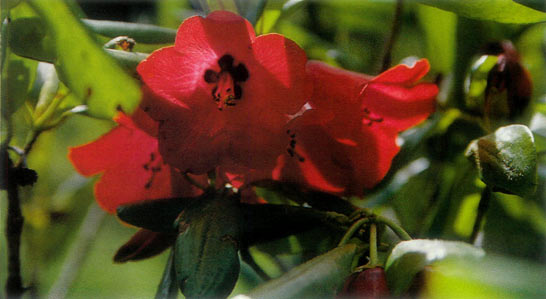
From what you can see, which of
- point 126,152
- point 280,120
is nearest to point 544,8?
point 280,120

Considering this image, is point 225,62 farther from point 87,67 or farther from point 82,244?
point 82,244

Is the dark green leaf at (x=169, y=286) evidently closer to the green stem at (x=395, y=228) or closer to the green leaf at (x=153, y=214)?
the green leaf at (x=153, y=214)

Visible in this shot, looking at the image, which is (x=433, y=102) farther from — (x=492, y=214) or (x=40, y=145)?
(x=40, y=145)

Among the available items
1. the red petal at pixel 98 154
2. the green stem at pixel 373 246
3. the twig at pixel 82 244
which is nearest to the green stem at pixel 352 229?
the green stem at pixel 373 246

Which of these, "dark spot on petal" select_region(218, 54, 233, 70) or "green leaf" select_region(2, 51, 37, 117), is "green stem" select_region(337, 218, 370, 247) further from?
"green leaf" select_region(2, 51, 37, 117)

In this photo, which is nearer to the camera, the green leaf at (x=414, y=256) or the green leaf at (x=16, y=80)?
the green leaf at (x=414, y=256)

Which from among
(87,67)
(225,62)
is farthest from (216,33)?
(87,67)
